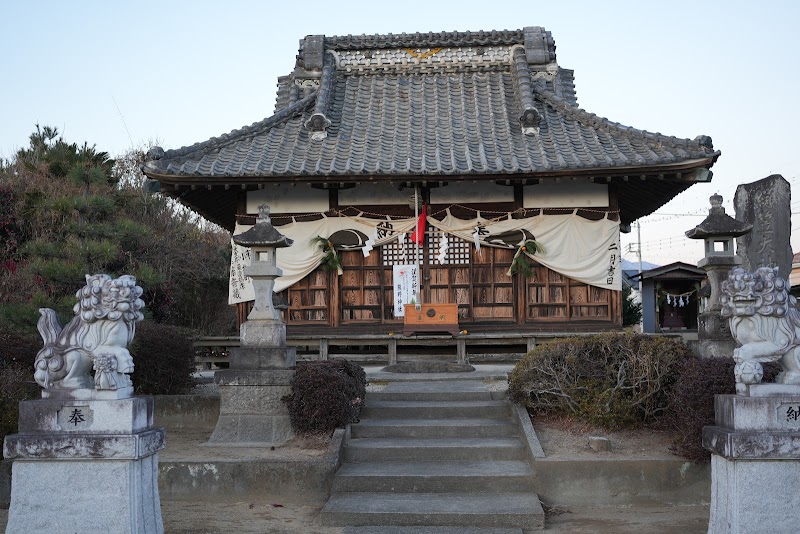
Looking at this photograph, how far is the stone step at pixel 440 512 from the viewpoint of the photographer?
6.99 meters

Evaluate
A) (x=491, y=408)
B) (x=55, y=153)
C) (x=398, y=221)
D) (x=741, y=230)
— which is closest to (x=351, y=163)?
(x=398, y=221)

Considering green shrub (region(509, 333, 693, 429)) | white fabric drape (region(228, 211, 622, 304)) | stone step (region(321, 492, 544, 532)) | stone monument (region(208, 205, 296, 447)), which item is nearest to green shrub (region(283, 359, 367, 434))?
stone monument (region(208, 205, 296, 447))

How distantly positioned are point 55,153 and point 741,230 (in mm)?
17390

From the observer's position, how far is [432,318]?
46.2 ft

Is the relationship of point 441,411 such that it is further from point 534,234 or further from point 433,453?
point 534,234

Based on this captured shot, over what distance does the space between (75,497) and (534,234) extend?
10348 millimetres

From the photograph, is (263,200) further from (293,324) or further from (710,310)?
(710,310)

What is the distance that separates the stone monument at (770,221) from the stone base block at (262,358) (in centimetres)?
631

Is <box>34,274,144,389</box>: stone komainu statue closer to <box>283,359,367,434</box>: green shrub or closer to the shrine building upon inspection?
<box>283,359,367,434</box>: green shrub

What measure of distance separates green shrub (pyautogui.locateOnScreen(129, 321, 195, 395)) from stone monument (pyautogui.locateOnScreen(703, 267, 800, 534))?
813 centimetres

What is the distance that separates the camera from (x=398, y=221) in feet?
47.5

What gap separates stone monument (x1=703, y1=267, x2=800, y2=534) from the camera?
5.49 meters

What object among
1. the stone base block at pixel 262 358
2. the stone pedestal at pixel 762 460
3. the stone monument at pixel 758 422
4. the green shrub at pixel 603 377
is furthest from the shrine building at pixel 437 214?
the stone pedestal at pixel 762 460

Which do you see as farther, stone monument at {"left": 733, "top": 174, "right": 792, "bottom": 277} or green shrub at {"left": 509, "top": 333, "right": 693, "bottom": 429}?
stone monument at {"left": 733, "top": 174, "right": 792, "bottom": 277}
